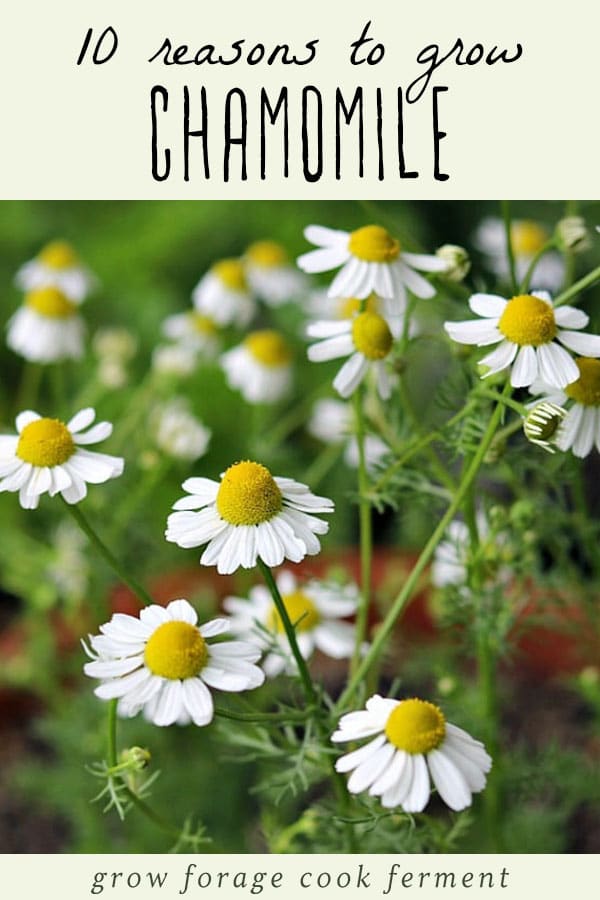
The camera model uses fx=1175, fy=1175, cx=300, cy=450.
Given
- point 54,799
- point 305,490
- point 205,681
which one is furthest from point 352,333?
point 54,799

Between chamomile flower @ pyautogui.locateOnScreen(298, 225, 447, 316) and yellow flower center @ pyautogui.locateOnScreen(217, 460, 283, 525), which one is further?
chamomile flower @ pyautogui.locateOnScreen(298, 225, 447, 316)

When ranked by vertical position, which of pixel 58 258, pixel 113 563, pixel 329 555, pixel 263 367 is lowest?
pixel 329 555

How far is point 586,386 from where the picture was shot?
659 mm

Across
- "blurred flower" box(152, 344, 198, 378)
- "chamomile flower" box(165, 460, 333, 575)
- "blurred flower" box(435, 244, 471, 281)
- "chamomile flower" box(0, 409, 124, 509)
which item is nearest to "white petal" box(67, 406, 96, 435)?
"chamomile flower" box(0, 409, 124, 509)

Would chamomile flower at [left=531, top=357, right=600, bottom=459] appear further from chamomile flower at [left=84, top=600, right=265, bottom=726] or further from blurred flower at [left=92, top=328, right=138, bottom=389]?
blurred flower at [left=92, top=328, right=138, bottom=389]

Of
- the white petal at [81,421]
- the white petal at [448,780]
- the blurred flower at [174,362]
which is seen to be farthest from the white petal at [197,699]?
the blurred flower at [174,362]

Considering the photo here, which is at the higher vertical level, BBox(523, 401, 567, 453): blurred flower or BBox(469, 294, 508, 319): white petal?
BBox(469, 294, 508, 319): white petal

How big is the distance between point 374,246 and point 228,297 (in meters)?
0.43

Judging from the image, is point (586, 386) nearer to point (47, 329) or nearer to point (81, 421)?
point (81, 421)

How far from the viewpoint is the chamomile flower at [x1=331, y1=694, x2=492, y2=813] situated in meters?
0.53

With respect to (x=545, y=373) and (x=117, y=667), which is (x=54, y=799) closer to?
(x=117, y=667)

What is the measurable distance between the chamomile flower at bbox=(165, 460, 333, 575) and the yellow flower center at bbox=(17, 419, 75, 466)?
0.11 meters

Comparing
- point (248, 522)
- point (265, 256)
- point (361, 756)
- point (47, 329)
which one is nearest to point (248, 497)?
point (248, 522)

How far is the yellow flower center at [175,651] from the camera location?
56 centimetres
